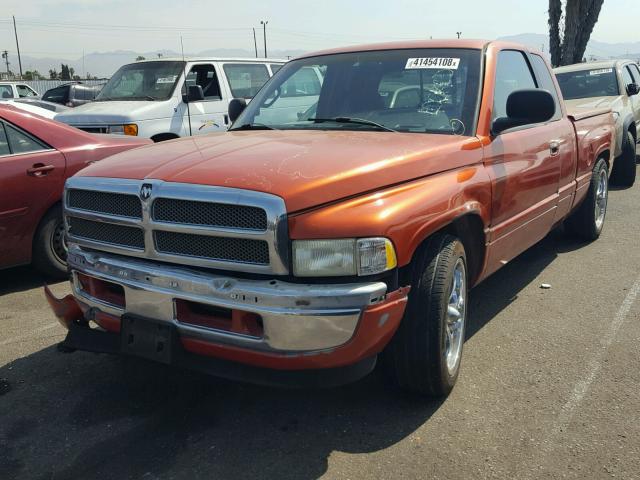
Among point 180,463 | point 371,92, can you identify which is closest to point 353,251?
point 180,463

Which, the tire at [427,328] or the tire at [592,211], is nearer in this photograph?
the tire at [427,328]

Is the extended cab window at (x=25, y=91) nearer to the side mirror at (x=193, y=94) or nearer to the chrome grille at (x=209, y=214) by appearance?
the side mirror at (x=193, y=94)

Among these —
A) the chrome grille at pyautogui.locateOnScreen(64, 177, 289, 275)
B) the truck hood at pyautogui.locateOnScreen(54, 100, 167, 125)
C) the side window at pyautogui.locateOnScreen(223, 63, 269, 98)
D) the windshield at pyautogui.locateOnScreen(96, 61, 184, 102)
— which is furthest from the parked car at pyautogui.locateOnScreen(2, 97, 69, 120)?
the chrome grille at pyautogui.locateOnScreen(64, 177, 289, 275)

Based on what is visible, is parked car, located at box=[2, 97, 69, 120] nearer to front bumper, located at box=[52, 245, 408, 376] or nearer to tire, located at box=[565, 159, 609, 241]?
front bumper, located at box=[52, 245, 408, 376]

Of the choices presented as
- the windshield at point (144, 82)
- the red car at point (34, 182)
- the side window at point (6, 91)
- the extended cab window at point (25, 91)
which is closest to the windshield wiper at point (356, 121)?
the red car at point (34, 182)

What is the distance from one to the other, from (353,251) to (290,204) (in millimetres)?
330

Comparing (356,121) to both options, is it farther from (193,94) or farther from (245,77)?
(245,77)

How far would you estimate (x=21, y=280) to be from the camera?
5.75m

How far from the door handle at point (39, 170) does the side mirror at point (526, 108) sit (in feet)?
12.0

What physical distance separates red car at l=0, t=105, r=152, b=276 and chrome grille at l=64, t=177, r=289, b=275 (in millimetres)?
2266

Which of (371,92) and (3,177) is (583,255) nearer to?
(371,92)

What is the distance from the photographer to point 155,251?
294cm

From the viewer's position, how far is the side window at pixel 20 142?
5.32 meters

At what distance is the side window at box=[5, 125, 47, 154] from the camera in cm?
532
